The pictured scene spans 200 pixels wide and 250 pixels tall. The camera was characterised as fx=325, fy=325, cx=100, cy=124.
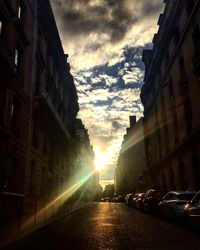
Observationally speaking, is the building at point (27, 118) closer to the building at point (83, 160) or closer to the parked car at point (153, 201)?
the parked car at point (153, 201)

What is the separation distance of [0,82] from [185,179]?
1697 cm

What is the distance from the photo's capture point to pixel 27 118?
20797mm

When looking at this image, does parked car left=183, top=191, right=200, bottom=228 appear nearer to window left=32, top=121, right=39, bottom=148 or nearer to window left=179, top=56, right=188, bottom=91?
window left=32, top=121, right=39, bottom=148

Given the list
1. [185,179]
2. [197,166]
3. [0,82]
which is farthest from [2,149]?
[185,179]

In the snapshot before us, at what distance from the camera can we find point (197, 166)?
2327 cm

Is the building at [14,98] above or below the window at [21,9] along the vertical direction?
below

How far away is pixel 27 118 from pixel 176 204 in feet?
36.7

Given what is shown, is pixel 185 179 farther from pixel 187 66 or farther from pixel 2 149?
pixel 2 149

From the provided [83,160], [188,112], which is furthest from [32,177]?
[83,160]

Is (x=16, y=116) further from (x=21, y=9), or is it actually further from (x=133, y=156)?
(x=133, y=156)

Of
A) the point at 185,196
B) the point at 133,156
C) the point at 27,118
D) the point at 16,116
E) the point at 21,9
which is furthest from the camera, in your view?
the point at 133,156

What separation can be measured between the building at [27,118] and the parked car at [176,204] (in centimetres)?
567

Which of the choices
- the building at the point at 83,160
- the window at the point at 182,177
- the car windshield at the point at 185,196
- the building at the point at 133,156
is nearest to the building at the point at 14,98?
the car windshield at the point at 185,196

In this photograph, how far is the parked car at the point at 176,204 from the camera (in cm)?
1355
